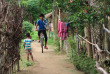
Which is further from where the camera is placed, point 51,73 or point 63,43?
point 63,43

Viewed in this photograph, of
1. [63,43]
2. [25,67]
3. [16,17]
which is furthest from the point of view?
[63,43]

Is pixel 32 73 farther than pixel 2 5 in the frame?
Yes

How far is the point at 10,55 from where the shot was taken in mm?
5430

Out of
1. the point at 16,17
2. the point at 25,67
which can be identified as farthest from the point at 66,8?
the point at 25,67

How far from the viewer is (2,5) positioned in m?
4.65

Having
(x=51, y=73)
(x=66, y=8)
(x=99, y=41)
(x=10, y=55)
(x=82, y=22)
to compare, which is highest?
(x=66, y=8)

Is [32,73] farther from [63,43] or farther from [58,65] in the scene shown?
[63,43]

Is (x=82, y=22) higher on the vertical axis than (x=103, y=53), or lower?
higher

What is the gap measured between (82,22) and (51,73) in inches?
81.0

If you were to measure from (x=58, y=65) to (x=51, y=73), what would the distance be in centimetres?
133

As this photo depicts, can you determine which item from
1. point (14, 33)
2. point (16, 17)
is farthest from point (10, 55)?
point (16, 17)

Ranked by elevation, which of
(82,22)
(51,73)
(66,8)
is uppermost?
(66,8)

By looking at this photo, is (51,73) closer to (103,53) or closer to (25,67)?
(25,67)

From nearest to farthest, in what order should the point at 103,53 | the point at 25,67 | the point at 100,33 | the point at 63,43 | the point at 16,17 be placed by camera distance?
the point at 103,53, the point at 100,33, the point at 16,17, the point at 25,67, the point at 63,43
